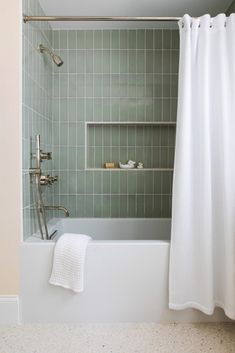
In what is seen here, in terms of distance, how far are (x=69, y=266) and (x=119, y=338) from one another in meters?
0.54

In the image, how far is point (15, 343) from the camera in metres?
1.88

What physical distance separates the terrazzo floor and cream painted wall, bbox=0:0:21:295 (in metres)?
0.33

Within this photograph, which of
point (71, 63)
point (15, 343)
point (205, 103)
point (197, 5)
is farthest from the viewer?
point (71, 63)

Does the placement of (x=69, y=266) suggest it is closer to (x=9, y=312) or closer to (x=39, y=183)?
(x=9, y=312)

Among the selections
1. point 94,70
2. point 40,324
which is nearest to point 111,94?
point 94,70

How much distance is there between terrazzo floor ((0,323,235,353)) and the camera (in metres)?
1.82

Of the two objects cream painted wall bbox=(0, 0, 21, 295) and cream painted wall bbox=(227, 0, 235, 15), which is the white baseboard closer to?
cream painted wall bbox=(0, 0, 21, 295)

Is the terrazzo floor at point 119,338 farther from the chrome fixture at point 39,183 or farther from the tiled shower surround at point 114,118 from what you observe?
the tiled shower surround at point 114,118

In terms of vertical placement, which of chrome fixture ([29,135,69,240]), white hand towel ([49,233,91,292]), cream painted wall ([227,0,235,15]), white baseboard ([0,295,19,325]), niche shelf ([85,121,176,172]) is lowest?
white baseboard ([0,295,19,325])

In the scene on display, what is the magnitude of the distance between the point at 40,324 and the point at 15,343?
0.24 m

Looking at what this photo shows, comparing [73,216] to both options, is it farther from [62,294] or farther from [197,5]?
[197,5]

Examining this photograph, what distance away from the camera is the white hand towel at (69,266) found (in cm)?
202

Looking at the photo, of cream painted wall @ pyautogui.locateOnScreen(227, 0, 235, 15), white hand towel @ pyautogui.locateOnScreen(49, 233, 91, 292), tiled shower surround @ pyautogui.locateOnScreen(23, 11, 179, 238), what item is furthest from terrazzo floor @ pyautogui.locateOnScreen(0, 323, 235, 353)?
cream painted wall @ pyautogui.locateOnScreen(227, 0, 235, 15)

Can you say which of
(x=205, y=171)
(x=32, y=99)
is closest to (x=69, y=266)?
(x=205, y=171)
